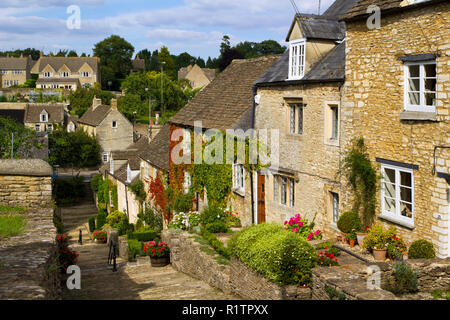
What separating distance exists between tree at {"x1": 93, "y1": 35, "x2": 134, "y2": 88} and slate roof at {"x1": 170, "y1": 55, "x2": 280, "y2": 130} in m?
117

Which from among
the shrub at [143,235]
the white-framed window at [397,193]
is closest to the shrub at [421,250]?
the white-framed window at [397,193]

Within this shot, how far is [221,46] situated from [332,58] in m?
112

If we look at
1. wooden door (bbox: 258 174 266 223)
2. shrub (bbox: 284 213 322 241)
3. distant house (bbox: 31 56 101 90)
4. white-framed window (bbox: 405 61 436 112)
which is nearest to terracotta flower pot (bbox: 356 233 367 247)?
shrub (bbox: 284 213 322 241)

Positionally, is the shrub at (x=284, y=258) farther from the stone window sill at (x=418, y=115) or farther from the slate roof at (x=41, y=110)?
the slate roof at (x=41, y=110)

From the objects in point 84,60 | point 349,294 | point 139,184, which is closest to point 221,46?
point 84,60

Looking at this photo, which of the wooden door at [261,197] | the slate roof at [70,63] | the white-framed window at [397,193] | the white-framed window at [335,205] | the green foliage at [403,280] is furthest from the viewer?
the slate roof at [70,63]

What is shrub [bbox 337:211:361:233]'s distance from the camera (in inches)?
544

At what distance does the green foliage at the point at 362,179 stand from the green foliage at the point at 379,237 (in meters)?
0.92

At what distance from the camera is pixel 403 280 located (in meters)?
10.0

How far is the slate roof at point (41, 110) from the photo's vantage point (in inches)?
3067

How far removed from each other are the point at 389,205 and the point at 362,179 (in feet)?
3.40

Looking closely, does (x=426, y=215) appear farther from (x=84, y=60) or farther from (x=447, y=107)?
(x=84, y=60)

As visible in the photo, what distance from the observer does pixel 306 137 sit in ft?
54.0
